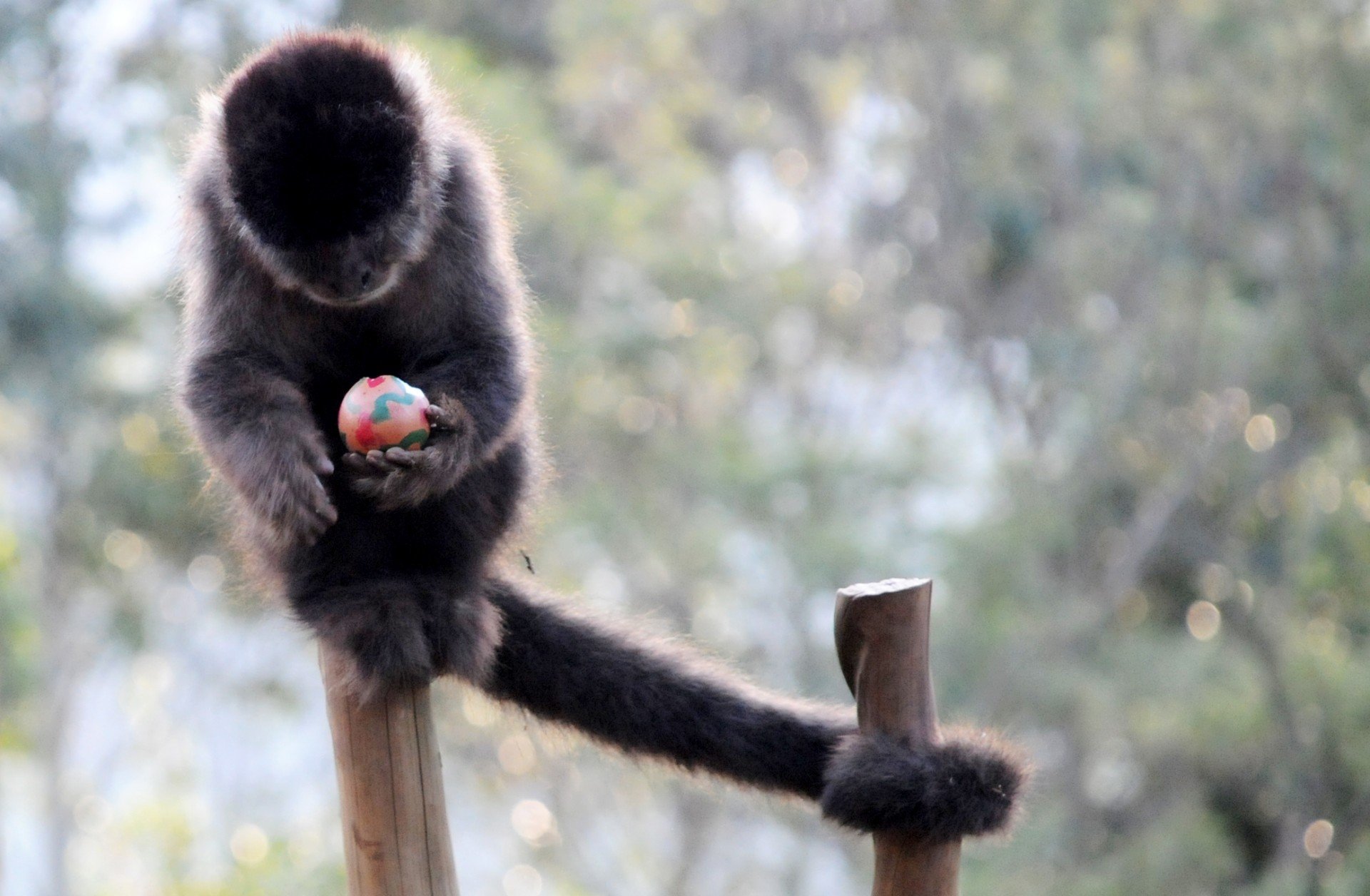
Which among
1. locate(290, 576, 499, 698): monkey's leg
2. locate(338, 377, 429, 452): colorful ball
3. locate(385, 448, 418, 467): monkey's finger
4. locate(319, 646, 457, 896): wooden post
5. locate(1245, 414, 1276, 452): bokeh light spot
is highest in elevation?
locate(1245, 414, 1276, 452): bokeh light spot

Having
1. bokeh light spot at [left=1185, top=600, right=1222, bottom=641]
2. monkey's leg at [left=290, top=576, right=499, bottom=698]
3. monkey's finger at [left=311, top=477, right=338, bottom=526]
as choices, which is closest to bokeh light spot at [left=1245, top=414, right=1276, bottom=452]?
bokeh light spot at [left=1185, top=600, right=1222, bottom=641]

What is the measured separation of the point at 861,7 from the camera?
12.0 meters

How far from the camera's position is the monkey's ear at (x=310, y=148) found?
3.42 meters

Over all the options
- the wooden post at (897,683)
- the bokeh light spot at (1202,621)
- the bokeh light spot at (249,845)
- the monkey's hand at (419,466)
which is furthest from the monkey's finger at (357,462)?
the bokeh light spot at (1202,621)

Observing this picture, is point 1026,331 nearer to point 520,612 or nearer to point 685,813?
point 685,813

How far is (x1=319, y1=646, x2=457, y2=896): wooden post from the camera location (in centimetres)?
324

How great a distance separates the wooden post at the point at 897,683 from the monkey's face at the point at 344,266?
4.67ft

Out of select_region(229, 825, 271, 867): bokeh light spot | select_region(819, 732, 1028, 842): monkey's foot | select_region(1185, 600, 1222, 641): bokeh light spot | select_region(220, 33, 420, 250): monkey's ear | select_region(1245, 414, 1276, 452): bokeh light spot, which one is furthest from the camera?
select_region(1185, 600, 1222, 641): bokeh light spot

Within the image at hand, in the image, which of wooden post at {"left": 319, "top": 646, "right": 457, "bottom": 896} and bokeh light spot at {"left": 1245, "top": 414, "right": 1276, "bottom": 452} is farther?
bokeh light spot at {"left": 1245, "top": 414, "right": 1276, "bottom": 452}

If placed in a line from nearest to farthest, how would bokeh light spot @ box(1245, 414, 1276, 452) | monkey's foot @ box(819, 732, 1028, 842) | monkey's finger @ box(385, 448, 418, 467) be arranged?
monkey's foot @ box(819, 732, 1028, 842) → monkey's finger @ box(385, 448, 418, 467) → bokeh light spot @ box(1245, 414, 1276, 452)

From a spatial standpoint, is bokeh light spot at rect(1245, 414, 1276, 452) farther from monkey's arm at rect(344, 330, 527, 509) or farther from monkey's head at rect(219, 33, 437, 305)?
monkey's head at rect(219, 33, 437, 305)

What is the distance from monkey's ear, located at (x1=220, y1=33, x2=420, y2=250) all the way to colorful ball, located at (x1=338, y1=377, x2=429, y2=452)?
452 millimetres

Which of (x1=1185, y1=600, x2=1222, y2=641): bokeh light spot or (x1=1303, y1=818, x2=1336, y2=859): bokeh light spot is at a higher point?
(x1=1185, y1=600, x2=1222, y2=641): bokeh light spot

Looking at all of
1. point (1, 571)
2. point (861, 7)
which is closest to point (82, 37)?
point (1, 571)
